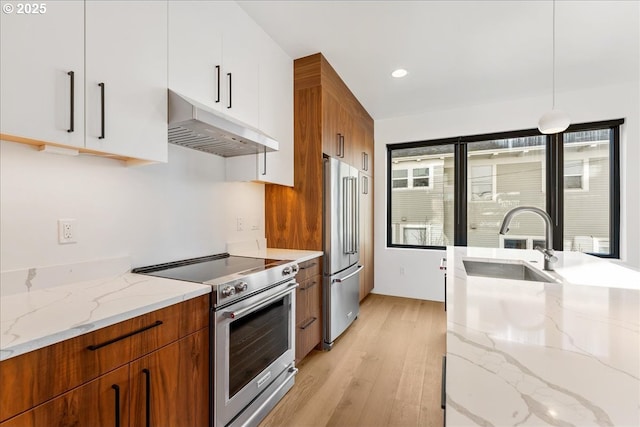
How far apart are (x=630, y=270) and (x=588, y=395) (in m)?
1.66

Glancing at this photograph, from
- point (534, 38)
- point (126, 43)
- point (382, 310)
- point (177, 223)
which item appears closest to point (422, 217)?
point (382, 310)

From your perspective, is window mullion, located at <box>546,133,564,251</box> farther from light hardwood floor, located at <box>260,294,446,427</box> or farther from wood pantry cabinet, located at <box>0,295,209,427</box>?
wood pantry cabinet, located at <box>0,295,209,427</box>

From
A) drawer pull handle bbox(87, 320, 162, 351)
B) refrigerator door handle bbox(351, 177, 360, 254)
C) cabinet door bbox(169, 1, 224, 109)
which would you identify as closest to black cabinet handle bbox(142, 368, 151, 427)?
drawer pull handle bbox(87, 320, 162, 351)

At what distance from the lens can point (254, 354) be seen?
5.34ft

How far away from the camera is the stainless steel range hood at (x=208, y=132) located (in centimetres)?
145

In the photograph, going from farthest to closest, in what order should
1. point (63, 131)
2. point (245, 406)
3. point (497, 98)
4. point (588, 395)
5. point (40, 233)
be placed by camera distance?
point (497, 98) < point (245, 406) < point (40, 233) < point (63, 131) < point (588, 395)

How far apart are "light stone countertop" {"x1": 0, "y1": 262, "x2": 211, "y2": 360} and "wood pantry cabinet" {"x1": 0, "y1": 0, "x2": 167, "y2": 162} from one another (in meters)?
0.60

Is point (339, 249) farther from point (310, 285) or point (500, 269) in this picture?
point (500, 269)

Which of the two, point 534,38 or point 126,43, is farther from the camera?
point 534,38

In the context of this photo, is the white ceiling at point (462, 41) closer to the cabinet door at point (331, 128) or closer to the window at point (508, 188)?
the cabinet door at point (331, 128)

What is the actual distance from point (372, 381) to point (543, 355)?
1.72m

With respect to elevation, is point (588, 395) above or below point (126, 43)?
below

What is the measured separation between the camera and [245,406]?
1544mm

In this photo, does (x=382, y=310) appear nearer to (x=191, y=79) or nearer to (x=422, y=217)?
(x=422, y=217)
